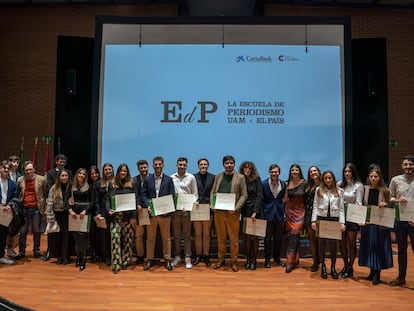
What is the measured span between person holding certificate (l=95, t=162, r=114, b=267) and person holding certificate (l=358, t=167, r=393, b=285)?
3.39 meters

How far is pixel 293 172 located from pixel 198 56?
275 cm

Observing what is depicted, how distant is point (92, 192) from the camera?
18.3 ft

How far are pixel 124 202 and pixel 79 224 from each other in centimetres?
71

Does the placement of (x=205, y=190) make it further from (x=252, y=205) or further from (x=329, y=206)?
(x=329, y=206)

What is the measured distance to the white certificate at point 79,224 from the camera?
5.42 m

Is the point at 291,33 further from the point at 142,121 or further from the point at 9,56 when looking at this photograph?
the point at 9,56

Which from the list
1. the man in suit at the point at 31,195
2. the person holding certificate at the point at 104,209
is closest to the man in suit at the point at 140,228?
the person holding certificate at the point at 104,209

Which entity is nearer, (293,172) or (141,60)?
(293,172)

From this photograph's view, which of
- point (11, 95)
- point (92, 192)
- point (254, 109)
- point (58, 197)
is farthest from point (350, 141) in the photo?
point (11, 95)

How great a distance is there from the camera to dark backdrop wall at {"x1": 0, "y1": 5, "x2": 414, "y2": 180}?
35.4ft

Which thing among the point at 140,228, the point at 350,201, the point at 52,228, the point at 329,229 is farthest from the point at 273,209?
the point at 52,228

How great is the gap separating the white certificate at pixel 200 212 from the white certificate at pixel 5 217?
2479 millimetres

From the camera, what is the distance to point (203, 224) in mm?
5824

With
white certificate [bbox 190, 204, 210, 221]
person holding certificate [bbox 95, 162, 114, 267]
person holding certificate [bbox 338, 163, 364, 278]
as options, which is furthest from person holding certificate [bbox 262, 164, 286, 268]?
person holding certificate [bbox 95, 162, 114, 267]
